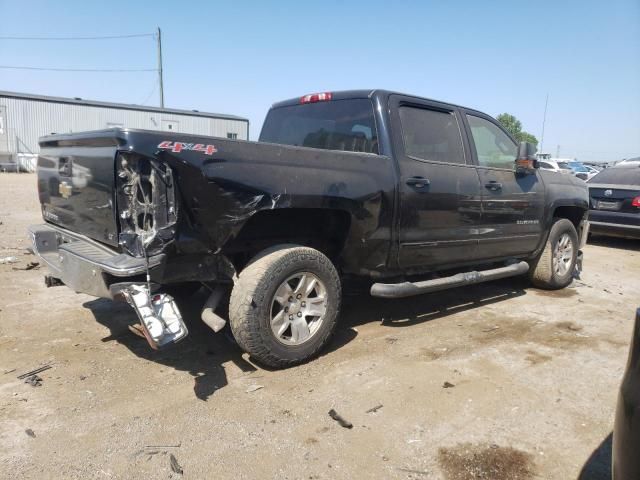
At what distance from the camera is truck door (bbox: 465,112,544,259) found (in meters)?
4.93

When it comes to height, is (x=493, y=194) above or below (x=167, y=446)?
above

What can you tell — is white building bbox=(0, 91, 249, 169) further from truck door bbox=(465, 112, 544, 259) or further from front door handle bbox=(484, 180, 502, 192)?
front door handle bbox=(484, 180, 502, 192)

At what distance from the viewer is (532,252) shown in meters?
5.77

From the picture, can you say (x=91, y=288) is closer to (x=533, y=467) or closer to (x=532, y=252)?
(x=533, y=467)

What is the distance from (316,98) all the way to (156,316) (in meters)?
2.71

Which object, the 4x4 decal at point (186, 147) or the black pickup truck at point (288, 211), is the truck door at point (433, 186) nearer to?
the black pickup truck at point (288, 211)

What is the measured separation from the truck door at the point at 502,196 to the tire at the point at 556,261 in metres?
0.42

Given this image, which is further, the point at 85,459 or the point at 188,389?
the point at 188,389

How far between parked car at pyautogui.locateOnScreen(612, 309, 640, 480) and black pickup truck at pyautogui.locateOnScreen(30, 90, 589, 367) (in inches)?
85.0

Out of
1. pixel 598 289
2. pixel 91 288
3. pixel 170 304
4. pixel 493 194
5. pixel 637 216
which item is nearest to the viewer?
pixel 170 304

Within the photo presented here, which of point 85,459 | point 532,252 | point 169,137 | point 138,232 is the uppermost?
point 169,137

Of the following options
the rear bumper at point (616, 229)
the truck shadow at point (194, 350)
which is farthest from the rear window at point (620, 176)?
the truck shadow at point (194, 350)

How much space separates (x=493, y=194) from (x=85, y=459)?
4.07 meters

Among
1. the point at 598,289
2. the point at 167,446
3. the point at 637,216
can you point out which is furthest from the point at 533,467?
the point at 637,216
